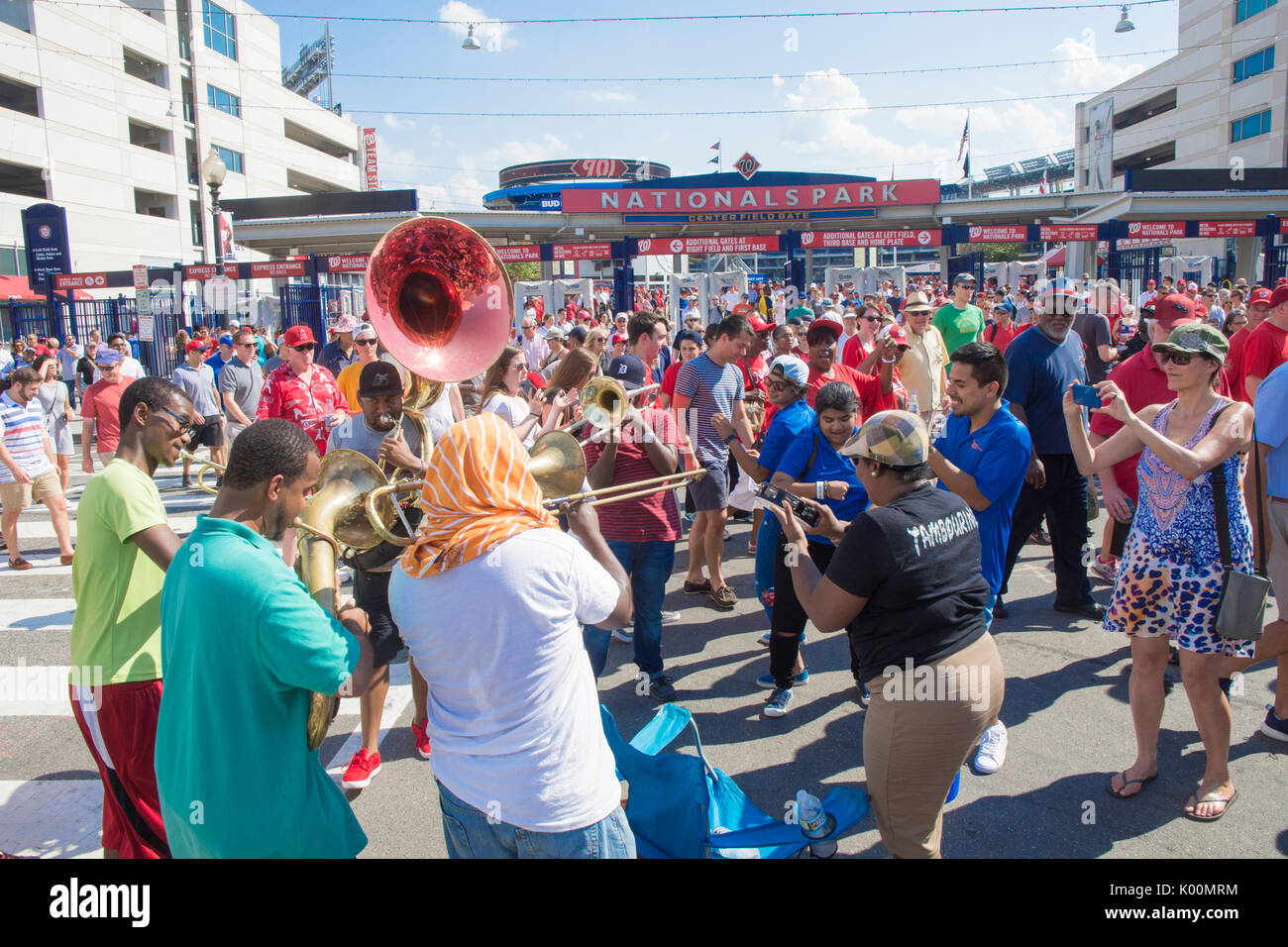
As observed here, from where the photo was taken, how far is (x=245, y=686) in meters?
1.91

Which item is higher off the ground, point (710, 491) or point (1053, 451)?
point (1053, 451)

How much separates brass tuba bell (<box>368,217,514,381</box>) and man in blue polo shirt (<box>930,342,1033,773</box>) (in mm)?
2070

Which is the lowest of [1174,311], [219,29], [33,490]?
[33,490]

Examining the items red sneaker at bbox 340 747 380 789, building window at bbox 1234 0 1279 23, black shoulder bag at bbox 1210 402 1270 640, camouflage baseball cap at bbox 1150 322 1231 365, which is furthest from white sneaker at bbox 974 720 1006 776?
building window at bbox 1234 0 1279 23

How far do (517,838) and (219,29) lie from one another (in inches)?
2033

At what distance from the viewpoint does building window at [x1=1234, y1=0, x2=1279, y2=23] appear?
135 ft

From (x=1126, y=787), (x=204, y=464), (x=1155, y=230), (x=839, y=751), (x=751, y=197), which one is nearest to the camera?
(x=1126, y=787)

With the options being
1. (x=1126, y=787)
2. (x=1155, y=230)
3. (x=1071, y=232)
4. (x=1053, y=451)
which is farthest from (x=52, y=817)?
(x=1155, y=230)

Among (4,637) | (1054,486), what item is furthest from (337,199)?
(1054,486)

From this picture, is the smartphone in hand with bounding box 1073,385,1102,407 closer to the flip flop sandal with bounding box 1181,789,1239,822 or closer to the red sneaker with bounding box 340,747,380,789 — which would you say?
the flip flop sandal with bounding box 1181,789,1239,822

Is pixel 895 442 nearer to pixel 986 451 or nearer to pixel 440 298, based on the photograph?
pixel 986 451

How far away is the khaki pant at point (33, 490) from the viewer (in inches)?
272

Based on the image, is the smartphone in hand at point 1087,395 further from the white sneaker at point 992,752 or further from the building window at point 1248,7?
the building window at point 1248,7

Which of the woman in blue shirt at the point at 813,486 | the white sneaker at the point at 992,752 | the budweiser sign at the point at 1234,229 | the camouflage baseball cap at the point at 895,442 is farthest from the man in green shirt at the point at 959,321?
the budweiser sign at the point at 1234,229
